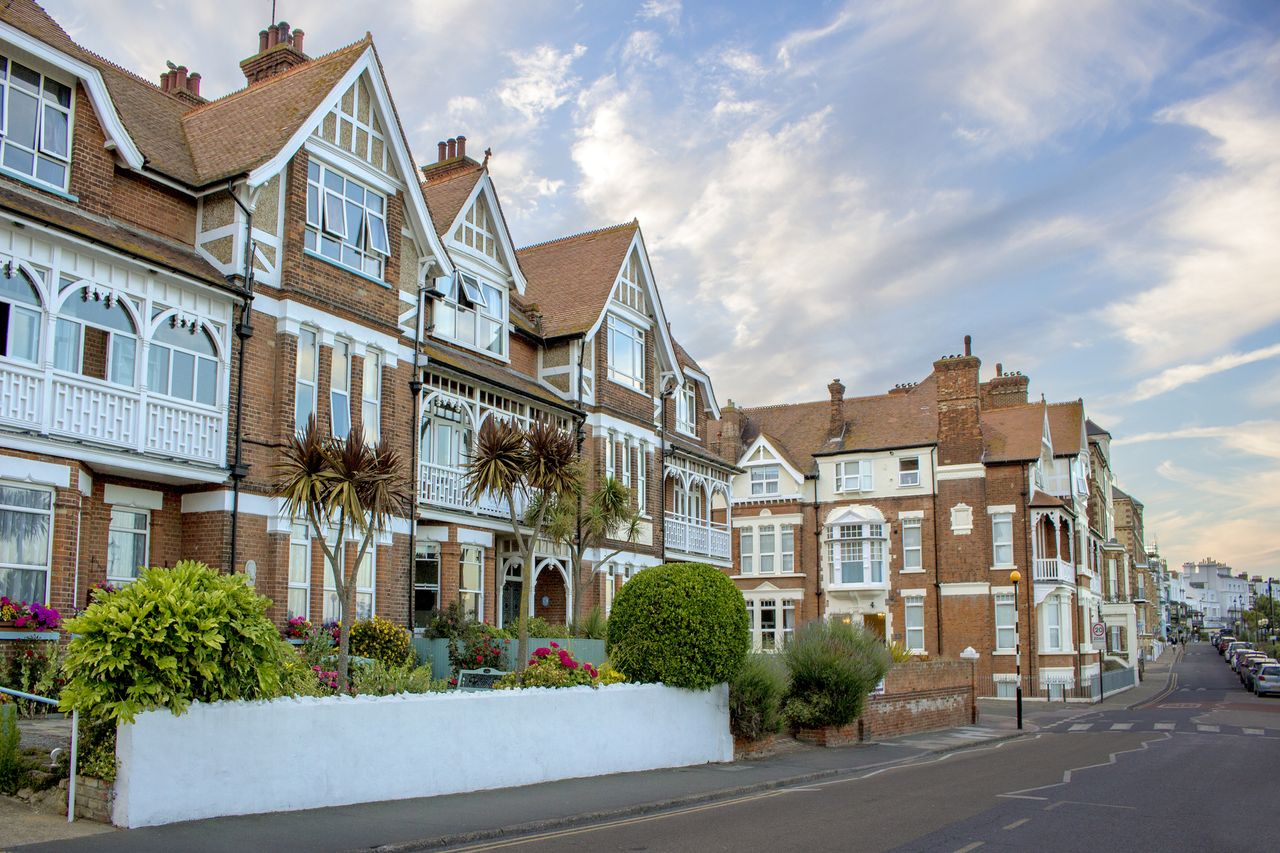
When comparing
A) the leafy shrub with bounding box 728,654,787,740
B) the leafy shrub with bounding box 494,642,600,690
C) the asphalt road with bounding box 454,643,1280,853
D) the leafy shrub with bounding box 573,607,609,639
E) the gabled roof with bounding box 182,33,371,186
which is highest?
the gabled roof with bounding box 182,33,371,186

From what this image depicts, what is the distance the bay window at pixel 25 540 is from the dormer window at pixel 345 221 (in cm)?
687

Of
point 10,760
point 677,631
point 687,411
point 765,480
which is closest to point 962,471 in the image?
point 765,480

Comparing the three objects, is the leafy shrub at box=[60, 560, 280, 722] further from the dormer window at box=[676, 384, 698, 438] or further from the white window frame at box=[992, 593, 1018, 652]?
the white window frame at box=[992, 593, 1018, 652]

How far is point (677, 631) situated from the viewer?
18406 mm

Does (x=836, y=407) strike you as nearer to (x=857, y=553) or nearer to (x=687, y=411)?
(x=857, y=553)

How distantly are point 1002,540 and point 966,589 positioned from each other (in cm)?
258

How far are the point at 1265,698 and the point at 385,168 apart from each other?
45076mm

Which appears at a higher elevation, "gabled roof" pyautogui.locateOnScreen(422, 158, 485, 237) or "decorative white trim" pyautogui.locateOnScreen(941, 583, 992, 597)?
"gabled roof" pyautogui.locateOnScreen(422, 158, 485, 237)

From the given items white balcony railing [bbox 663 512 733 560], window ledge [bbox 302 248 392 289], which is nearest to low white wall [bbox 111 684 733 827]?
window ledge [bbox 302 248 392 289]

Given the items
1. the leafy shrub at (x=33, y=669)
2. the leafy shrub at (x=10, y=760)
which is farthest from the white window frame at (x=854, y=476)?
the leafy shrub at (x=10, y=760)

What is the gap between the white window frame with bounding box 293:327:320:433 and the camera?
19.7 m

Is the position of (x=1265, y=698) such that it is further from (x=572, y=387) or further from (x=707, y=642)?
(x=707, y=642)

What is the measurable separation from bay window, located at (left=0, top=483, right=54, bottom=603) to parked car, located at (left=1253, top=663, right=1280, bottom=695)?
49745 mm

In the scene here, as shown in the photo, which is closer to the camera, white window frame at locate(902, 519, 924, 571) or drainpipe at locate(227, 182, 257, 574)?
drainpipe at locate(227, 182, 257, 574)
